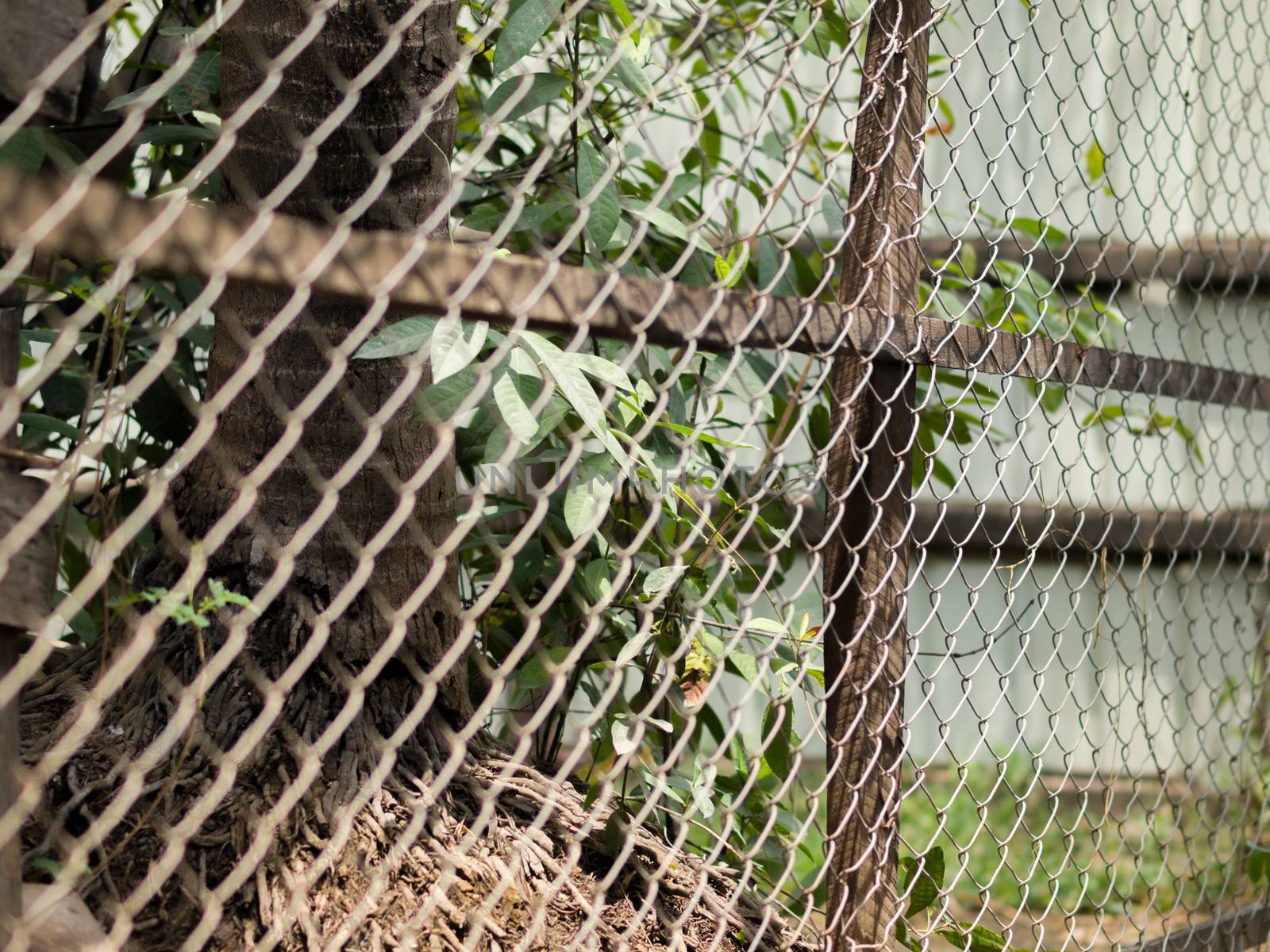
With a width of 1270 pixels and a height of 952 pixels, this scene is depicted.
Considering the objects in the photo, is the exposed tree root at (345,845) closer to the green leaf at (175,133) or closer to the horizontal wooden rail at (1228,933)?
the green leaf at (175,133)

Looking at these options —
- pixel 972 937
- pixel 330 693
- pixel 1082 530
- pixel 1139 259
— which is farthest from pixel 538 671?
→ pixel 1139 259

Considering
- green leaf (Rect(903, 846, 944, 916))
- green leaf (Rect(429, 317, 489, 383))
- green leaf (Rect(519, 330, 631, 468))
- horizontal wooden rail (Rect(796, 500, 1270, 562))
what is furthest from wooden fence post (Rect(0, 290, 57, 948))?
horizontal wooden rail (Rect(796, 500, 1270, 562))

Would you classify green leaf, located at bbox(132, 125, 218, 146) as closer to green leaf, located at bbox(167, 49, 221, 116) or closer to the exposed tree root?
green leaf, located at bbox(167, 49, 221, 116)

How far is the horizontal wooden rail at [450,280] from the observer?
0.89 m

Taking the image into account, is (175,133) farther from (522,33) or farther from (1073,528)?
(1073,528)

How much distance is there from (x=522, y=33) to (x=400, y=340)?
1.38ft

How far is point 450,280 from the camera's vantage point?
1111mm

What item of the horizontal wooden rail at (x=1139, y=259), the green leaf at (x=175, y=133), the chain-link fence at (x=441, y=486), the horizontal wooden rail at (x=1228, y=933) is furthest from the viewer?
the horizontal wooden rail at (x=1139, y=259)

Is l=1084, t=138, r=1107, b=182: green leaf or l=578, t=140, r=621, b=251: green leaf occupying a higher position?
l=1084, t=138, r=1107, b=182: green leaf

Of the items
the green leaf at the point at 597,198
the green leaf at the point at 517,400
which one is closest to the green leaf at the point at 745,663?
the green leaf at the point at 517,400

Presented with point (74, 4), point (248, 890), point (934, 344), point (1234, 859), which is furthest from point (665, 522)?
point (1234, 859)

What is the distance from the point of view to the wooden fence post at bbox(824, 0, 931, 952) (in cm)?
162

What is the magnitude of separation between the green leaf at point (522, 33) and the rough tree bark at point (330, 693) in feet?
0.50

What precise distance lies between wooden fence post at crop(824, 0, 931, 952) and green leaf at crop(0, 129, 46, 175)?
40.7 inches
